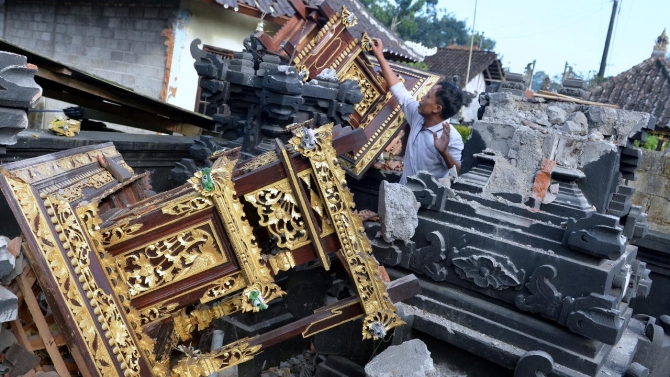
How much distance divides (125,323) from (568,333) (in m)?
2.47

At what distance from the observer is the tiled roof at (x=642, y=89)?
36.6ft

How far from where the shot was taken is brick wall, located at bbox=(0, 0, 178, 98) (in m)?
9.83

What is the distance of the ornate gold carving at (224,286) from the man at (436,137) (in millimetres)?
2619

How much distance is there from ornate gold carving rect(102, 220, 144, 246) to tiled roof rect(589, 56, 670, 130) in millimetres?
10825

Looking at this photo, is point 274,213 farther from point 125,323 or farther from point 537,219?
point 537,219

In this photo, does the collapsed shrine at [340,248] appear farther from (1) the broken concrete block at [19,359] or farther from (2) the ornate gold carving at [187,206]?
(1) the broken concrete block at [19,359]

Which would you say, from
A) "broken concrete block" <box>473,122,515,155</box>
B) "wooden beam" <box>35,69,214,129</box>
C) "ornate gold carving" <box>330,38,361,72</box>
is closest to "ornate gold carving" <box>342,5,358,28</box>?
"ornate gold carving" <box>330,38,361,72</box>

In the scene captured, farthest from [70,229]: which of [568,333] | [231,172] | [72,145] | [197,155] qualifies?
[197,155]

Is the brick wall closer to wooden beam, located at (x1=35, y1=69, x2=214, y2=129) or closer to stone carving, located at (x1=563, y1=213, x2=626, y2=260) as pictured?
wooden beam, located at (x1=35, y1=69, x2=214, y2=129)

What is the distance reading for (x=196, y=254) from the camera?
258cm

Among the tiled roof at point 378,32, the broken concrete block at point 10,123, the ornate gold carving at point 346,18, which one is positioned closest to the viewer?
the broken concrete block at point 10,123

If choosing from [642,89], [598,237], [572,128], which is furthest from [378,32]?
[598,237]

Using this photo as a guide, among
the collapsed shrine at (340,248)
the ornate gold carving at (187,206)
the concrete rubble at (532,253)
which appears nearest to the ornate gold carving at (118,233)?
the collapsed shrine at (340,248)

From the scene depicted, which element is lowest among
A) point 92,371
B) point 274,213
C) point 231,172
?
point 92,371
